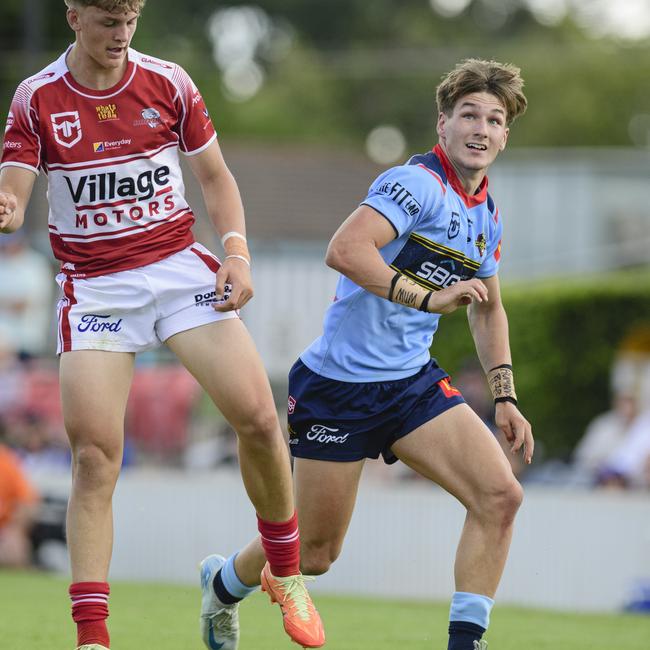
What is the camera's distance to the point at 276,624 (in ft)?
27.7

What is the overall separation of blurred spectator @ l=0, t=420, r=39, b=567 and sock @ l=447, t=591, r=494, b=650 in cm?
729

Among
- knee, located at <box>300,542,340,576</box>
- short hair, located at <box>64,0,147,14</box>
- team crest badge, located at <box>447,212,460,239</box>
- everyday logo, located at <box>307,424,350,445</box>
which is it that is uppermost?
short hair, located at <box>64,0,147,14</box>

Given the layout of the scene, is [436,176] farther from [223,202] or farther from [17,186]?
[17,186]

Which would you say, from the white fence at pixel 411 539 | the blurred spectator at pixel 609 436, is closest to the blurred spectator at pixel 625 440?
the blurred spectator at pixel 609 436

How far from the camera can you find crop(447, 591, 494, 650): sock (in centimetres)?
576

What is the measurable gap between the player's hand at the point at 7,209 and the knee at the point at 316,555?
199cm

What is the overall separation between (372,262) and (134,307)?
3.19 ft

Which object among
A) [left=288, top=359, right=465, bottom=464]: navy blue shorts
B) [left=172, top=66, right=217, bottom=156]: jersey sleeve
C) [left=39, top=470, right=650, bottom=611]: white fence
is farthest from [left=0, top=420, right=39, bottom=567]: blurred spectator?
[left=172, top=66, right=217, bottom=156]: jersey sleeve

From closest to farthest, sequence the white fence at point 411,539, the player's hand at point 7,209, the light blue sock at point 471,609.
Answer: the player's hand at point 7,209 < the light blue sock at point 471,609 < the white fence at point 411,539

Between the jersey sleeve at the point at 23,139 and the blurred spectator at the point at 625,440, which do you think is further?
the blurred spectator at the point at 625,440

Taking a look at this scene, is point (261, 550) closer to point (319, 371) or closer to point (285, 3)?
point (319, 371)

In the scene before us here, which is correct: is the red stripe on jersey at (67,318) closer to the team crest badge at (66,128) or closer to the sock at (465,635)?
the team crest badge at (66,128)

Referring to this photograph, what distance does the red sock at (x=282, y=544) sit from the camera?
600 centimetres

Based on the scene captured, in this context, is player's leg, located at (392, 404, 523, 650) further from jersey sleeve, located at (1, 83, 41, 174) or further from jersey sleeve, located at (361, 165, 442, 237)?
jersey sleeve, located at (1, 83, 41, 174)
